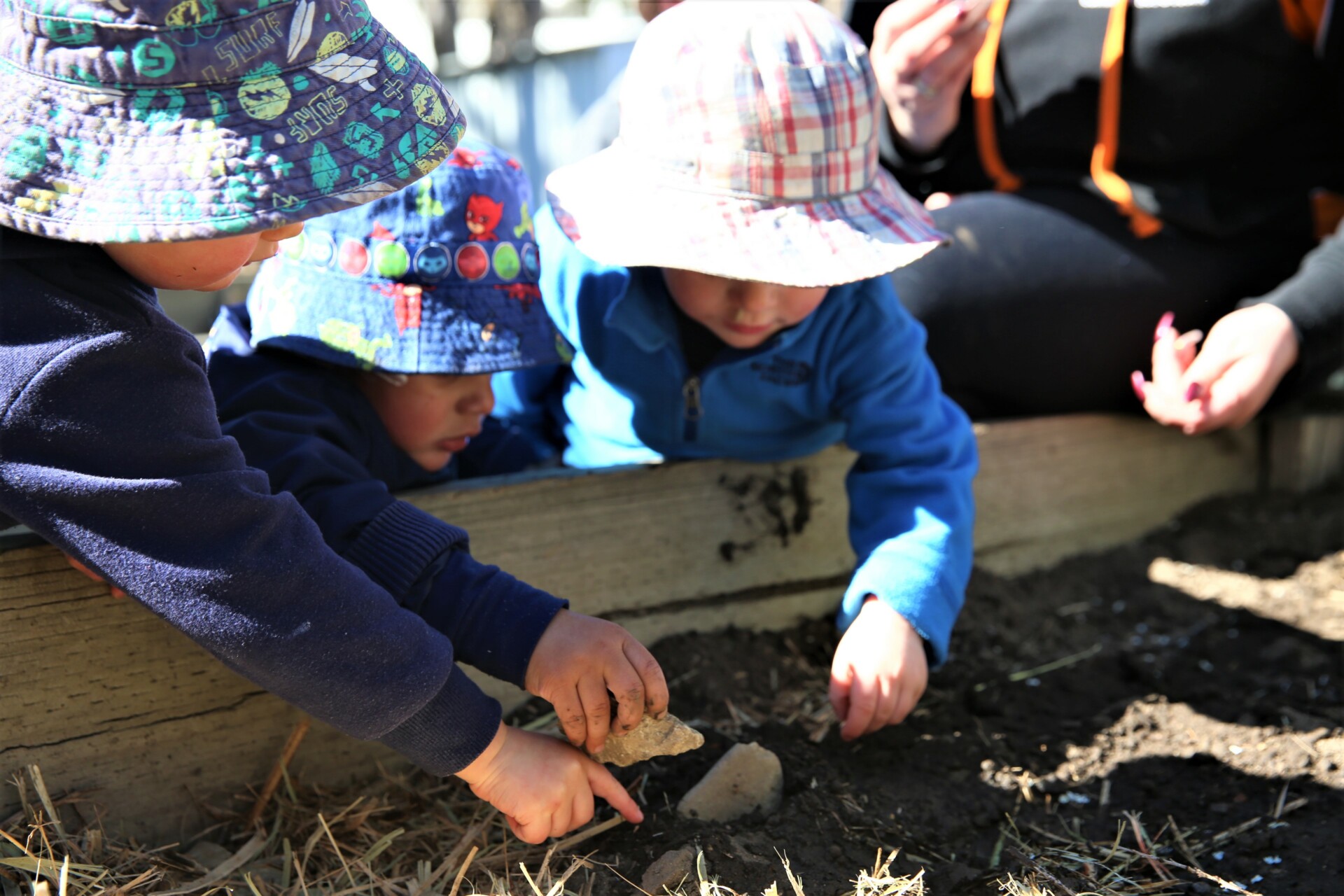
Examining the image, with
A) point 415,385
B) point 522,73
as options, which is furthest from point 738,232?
point 522,73

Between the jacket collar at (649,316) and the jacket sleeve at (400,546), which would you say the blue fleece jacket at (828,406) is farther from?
the jacket sleeve at (400,546)

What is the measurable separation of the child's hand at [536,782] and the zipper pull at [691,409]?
33.5 inches

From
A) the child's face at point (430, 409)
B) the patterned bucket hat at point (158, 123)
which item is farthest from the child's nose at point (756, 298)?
the patterned bucket hat at point (158, 123)

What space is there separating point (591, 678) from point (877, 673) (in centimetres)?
54

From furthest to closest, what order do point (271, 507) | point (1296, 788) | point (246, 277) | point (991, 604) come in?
point (246, 277) → point (991, 604) → point (1296, 788) → point (271, 507)

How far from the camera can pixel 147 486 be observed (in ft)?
4.27

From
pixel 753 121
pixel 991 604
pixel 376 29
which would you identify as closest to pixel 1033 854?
pixel 991 604

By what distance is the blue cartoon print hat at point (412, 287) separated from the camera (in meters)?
1.91

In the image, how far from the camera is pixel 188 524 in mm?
1334

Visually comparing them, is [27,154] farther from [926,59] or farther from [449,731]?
[926,59]

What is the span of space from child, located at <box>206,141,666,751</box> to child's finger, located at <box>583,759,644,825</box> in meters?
0.04

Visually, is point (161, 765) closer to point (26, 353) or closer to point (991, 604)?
point (26, 353)

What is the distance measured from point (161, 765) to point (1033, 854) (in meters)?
1.34

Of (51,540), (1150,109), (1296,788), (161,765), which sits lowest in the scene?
(1296,788)
